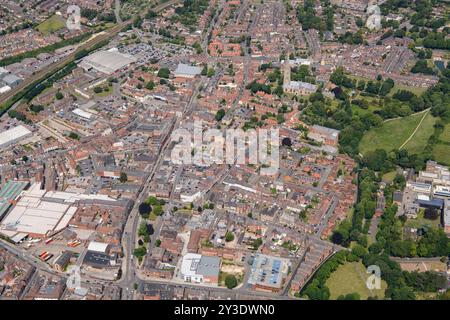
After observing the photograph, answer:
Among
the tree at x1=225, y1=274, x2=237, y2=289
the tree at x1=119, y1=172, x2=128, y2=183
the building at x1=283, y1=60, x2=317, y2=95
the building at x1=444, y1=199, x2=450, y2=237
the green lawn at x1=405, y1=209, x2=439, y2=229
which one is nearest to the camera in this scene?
the tree at x1=225, y1=274, x2=237, y2=289

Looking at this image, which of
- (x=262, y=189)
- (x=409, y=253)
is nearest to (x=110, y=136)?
(x=262, y=189)

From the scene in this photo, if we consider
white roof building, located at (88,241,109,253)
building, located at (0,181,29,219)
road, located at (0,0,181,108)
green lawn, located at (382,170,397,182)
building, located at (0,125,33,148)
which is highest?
white roof building, located at (88,241,109,253)

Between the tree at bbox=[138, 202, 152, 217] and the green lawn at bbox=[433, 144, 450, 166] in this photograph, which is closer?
the tree at bbox=[138, 202, 152, 217]

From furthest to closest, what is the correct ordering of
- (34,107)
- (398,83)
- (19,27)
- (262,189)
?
(19,27) → (398,83) → (34,107) → (262,189)

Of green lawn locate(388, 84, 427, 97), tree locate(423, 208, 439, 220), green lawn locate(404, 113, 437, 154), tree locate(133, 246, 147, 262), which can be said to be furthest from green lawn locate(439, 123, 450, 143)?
tree locate(133, 246, 147, 262)

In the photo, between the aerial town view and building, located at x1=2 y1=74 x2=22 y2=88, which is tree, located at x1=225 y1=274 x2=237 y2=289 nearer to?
the aerial town view

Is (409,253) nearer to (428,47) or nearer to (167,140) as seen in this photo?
(167,140)

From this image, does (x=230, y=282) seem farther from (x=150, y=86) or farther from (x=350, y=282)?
(x=150, y=86)
